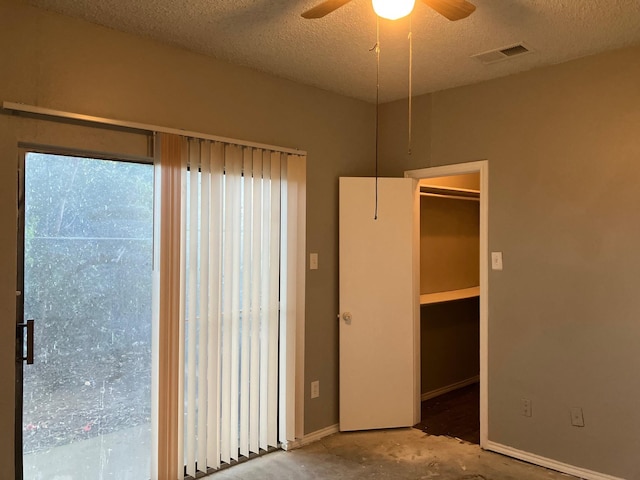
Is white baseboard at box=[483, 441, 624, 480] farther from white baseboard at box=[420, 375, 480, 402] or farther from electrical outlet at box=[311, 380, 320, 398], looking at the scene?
electrical outlet at box=[311, 380, 320, 398]

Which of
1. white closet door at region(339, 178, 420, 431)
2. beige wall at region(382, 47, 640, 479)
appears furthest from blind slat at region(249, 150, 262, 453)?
beige wall at region(382, 47, 640, 479)

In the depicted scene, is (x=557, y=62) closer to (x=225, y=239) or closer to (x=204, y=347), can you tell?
(x=225, y=239)

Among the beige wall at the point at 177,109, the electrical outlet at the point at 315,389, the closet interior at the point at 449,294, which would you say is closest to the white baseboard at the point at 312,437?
the beige wall at the point at 177,109

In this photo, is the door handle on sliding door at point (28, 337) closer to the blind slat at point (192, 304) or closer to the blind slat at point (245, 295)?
the blind slat at point (192, 304)

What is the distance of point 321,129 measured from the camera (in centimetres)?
383

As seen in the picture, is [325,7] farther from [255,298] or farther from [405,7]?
[255,298]

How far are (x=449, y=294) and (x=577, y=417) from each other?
72.0 inches

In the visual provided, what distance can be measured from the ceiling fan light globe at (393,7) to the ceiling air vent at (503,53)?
4.47ft

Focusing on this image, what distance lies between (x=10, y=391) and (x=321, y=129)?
2.63m

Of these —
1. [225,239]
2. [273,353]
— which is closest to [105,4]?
[225,239]

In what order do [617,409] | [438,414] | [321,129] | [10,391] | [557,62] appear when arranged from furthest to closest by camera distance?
[438,414] < [321,129] < [557,62] < [617,409] < [10,391]

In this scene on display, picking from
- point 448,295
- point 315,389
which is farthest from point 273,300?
point 448,295

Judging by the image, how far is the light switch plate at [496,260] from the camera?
3.54 meters

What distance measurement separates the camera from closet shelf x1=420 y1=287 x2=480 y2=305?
14.4 feet
